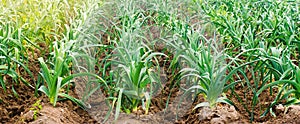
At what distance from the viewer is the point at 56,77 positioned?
3.35 m

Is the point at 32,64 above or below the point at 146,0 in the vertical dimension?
below

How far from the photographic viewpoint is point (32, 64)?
444cm

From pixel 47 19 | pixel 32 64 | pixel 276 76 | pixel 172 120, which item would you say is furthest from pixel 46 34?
pixel 276 76

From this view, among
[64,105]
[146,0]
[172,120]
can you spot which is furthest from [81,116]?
[146,0]

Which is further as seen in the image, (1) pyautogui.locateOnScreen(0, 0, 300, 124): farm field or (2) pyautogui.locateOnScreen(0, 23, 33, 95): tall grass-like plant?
(2) pyautogui.locateOnScreen(0, 23, 33, 95): tall grass-like plant

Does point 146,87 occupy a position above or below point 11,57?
below

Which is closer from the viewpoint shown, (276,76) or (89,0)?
(276,76)

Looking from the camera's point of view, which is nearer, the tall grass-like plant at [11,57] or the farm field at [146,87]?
the farm field at [146,87]

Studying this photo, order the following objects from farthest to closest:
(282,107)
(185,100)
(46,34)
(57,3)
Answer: (57,3), (46,34), (185,100), (282,107)

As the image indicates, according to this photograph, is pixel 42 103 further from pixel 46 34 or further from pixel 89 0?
pixel 89 0

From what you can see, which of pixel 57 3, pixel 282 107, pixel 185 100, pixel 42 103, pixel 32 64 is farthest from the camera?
pixel 57 3

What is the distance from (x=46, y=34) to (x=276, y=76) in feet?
9.30

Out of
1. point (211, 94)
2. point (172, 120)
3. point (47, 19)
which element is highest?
point (47, 19)

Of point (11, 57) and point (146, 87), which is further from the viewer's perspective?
point (146, 87)
